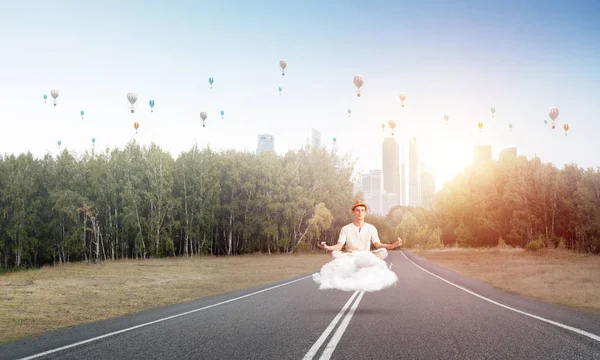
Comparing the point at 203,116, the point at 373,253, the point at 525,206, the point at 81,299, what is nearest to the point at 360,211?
the point at 373,253

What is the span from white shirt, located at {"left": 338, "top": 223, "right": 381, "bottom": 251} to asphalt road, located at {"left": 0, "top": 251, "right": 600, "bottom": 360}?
4.83ft

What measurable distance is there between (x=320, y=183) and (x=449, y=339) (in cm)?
5439

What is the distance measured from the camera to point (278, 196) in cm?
5441

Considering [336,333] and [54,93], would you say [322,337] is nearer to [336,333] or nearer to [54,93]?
[336,333]

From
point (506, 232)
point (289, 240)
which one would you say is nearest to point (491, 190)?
point (506, 232)

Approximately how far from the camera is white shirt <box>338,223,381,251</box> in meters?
10.4

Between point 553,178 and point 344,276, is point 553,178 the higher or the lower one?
the higher one

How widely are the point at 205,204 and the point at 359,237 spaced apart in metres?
43.9

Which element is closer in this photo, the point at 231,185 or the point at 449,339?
the point at 449,339

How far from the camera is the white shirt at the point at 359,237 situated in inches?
408

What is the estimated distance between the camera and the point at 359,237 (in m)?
10.4

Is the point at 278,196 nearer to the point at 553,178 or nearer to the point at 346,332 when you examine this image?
the point at 553,178

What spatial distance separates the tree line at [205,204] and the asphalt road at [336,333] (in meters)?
39.2

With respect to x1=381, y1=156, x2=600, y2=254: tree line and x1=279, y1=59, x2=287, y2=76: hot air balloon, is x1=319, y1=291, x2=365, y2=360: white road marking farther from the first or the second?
x1=381, y1=156, x2=600, y2=254: tree line
